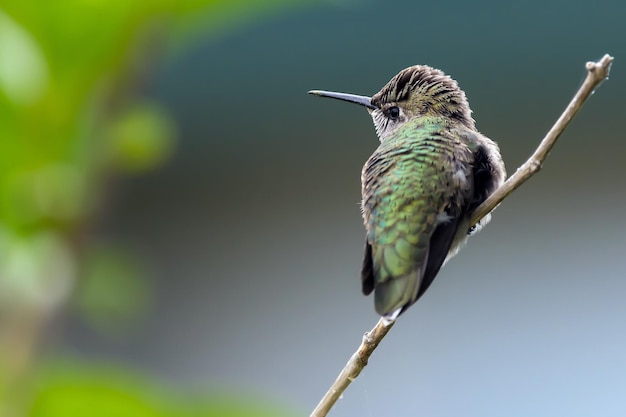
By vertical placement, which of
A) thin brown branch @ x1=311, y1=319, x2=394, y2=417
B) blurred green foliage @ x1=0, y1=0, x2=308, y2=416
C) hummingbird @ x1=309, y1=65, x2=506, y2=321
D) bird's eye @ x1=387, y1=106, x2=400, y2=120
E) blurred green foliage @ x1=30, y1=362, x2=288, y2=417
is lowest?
blurred green foliage @ x1=30, y1=362, x2=288, y2=417

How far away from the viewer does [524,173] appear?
4.76 ft

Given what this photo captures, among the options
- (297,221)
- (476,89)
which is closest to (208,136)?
(297,221)

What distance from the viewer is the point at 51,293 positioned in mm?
815

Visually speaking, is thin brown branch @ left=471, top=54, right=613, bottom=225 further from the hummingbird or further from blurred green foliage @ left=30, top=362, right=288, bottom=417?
blurred green foliage @ left=30, top=362, right=288, bottom=417

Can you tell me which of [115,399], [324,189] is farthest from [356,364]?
[324,189]

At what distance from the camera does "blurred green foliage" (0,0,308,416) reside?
0.83 meters

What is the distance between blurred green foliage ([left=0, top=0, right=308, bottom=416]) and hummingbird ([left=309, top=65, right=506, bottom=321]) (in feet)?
2.29

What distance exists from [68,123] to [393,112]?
1.45 m

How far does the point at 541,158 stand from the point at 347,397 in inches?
157

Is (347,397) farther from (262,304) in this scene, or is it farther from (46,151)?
(46,151)

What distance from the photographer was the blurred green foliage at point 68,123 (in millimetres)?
825

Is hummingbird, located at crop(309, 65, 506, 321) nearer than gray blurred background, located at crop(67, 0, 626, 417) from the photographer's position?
Yes

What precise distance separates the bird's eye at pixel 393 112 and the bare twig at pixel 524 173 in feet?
2.43

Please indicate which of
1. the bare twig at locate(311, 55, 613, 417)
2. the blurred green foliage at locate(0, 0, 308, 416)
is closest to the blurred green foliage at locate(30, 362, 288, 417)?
the blurred green foliage at locate(0, 0, 308, 416)
